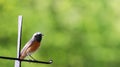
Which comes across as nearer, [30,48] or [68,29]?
[30,48]

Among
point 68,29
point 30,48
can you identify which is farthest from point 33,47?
point 68,29

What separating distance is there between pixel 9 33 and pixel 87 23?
0.38 metres

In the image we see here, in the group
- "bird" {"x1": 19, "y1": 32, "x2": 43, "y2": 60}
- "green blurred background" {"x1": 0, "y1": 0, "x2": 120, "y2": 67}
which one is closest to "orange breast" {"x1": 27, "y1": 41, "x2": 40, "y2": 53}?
"bird" {"x1": 19, "y1": 32, "x2": 43, "y2": 60}

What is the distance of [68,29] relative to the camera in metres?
1.77

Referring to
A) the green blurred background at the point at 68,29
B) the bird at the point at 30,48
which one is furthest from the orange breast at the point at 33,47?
the green blurred background at the point at 68,29

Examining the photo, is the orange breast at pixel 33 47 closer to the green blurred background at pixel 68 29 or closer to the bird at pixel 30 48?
the bird at pixel 30 48

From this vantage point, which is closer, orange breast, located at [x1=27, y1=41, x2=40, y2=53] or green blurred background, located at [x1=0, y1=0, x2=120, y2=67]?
orange breast, located at [x1=27, y1=41, x2=40, y2=53]

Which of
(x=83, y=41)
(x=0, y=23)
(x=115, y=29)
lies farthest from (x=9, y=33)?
(x=115, y=29)

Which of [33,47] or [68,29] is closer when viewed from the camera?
[33,47]

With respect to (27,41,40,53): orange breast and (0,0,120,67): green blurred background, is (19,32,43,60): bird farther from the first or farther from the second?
(0,0,120,67): green blurred background

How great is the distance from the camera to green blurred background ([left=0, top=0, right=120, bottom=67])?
5.64 feet

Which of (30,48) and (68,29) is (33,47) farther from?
(68,29)

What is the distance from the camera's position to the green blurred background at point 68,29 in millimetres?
1719

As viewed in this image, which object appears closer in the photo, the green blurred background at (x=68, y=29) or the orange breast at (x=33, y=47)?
the orange breast at (x=33, y=47)
